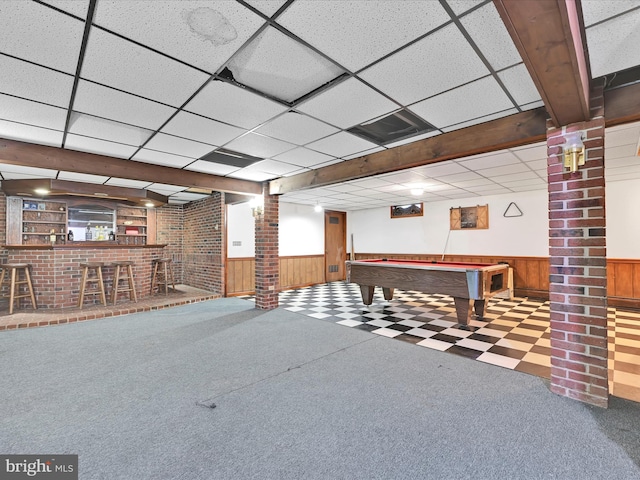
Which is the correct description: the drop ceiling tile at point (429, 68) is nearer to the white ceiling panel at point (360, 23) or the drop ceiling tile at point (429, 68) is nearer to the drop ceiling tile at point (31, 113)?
the white ceiling panel at point (360, 23)

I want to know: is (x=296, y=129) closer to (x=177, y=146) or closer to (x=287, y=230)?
(x=177, y=146)

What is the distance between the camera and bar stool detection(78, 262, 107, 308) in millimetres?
5098

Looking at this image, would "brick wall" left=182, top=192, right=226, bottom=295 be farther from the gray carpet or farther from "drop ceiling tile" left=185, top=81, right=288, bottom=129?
"drop ceiling tile" left=185, top=81, right=288, bottom=129

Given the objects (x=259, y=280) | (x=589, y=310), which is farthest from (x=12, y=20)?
(x=259, y=280)

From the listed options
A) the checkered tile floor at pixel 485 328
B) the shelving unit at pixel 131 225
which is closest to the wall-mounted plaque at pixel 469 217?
the checkered tile floor at pixel 485 328

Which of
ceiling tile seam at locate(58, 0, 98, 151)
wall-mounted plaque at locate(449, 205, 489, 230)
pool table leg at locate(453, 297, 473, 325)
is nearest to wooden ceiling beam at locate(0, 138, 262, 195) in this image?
ceiling tile seam at locate(58, 0, 98, 151)

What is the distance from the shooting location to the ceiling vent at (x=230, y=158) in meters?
3.80

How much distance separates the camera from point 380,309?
5.38 metres

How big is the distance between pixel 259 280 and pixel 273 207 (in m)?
1.38

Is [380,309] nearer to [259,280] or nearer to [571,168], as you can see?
[259,280]

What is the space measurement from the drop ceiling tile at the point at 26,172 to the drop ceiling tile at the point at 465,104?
5.27m

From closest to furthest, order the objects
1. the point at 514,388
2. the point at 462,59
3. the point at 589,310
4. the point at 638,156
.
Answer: the point at 462,59 → the point at 589,310 → the point at 514,388 → the point at 638,156

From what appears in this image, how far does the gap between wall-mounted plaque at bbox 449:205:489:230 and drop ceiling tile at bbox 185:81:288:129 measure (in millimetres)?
6082

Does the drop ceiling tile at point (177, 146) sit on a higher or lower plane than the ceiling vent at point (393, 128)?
lower
